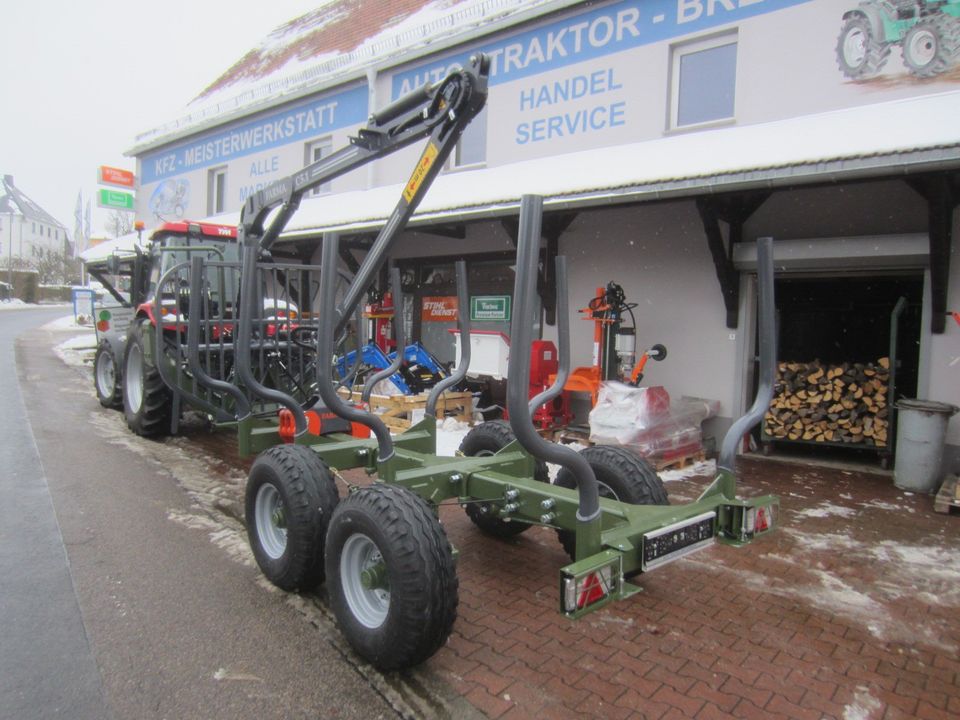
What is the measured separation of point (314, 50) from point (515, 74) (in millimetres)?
7803

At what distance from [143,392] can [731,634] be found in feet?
21.3

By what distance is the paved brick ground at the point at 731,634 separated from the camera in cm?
271

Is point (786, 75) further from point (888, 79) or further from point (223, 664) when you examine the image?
point (223, 664)

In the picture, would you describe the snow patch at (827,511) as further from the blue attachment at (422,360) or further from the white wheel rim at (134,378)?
the white wheel rim at (134,378)

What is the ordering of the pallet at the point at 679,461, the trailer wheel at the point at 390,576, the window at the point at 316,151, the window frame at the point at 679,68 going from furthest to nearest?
the window at the point at 316,151
the window frame at the point at 679,68
the pallet at the point at 679,461
the trailer wheel at the point at 390,576

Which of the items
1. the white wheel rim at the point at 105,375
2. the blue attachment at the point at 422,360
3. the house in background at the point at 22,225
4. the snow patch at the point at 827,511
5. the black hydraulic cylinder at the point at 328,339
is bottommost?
the snow patch at the point at 827,511

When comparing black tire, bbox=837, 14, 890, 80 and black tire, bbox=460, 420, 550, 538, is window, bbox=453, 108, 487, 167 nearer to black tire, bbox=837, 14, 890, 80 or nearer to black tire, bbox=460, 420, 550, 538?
black tire, bbox=837, 14, 890, 80

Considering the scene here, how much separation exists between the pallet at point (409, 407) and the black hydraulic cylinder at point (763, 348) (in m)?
4.93

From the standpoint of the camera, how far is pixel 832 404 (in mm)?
7344

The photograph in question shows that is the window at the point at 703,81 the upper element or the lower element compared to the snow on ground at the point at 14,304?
upper

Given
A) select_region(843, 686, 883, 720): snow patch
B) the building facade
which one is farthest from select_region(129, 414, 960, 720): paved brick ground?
the building facade

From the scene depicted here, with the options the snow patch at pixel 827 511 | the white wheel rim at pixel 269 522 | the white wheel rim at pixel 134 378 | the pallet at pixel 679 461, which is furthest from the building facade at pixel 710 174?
the white wheel rim at pixel 269 522

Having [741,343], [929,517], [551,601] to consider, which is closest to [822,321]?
[741,343]

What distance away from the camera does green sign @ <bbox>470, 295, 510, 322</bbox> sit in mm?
9773
